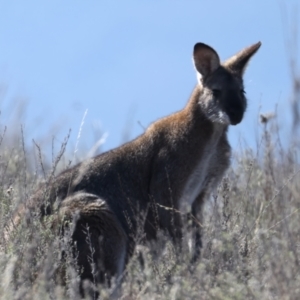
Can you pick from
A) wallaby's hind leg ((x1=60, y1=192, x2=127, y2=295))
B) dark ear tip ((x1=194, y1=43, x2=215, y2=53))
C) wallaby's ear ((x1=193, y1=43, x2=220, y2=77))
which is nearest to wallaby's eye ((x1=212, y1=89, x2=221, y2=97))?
wallaby's ear ((x1=193, y1=43, x2=220, y2=77))

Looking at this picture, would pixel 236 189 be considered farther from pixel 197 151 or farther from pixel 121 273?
pixel 121 273

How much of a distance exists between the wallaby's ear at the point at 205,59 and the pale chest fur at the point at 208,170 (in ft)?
2.33

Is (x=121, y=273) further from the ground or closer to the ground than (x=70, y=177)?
closer to the ground

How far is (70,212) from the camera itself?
20.8 feet

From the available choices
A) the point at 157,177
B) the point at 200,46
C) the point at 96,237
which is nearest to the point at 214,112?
the point at 200,46

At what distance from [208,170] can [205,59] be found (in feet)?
4.08

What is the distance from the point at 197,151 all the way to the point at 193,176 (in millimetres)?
271

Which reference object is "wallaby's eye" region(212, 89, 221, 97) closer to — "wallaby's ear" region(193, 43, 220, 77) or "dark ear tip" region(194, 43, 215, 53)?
"wallaby's ear" region(193, 43, 220, 77)

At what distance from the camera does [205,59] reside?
8008 mm

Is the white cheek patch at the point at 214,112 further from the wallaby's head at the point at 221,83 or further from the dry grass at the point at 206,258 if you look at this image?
the dry grass at the point at 206,258

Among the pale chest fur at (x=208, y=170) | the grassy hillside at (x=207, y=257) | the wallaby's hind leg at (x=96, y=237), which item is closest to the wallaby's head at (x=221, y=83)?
the pale chest fur at (x=208, y=170)

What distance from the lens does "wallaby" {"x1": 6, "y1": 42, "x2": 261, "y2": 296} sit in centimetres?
638

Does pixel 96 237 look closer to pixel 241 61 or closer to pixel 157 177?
pixel 157 177

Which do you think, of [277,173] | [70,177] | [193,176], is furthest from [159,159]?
[277,173]
